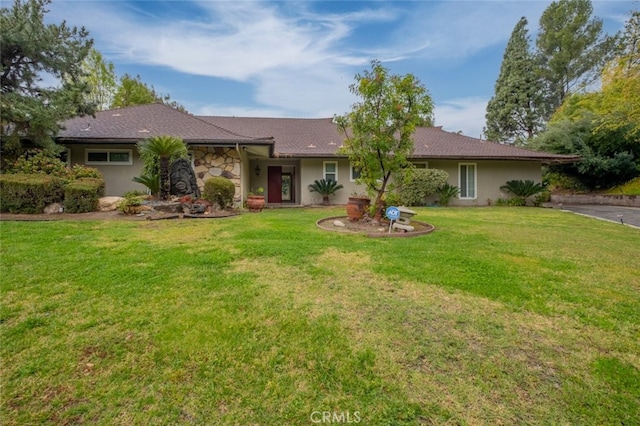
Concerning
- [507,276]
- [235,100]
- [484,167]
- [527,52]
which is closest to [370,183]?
[507,276]

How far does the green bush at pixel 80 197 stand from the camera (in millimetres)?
7285

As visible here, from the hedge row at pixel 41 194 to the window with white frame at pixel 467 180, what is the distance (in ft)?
46.5

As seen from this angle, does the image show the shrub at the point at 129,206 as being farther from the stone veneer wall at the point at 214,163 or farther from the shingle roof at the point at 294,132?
the shingle roof at the point at 294,132

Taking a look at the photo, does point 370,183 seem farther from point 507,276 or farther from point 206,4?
point 206,4

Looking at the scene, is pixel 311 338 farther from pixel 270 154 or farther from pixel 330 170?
pixel 330 170

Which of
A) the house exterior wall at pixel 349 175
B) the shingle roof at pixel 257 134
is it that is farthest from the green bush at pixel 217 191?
the shingle roof at pixel 257 134

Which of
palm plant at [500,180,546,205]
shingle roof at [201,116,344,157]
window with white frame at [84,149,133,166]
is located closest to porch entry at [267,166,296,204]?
shingle roof at [201,116,344,157]

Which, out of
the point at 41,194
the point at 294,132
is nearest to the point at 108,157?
the point at 41,194

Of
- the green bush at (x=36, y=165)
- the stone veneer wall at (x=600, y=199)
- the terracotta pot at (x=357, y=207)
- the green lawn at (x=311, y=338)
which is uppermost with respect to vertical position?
the green bush at (x=36, y=165)

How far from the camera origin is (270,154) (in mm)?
12773

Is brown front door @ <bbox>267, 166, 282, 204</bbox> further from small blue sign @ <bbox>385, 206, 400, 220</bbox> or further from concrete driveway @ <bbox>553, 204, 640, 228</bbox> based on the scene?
concrete driveway @ <bbox>553, 204, 640, 228</bbox>

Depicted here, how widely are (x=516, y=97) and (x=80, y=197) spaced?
95.0 ft

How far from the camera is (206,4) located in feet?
26.5

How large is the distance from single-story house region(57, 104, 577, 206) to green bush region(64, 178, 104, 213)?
309 cm
